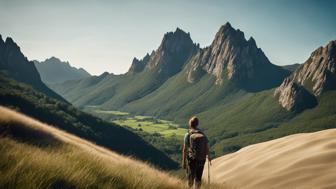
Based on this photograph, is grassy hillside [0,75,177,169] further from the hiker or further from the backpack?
the backpack

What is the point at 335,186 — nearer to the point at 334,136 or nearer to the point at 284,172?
the point at 284,172

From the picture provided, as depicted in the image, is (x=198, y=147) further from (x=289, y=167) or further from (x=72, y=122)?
(x=72, y=122)

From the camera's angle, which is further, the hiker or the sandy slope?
the sandy slope

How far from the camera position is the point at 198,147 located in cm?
1135

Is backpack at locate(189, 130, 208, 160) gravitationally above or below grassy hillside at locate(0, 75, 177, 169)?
below

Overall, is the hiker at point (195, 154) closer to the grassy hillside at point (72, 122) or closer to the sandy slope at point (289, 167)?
the sandy slope at point (289, 167)

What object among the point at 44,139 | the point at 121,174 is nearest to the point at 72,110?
the point at 44,139

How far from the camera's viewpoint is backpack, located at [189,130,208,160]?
1131 centimetres

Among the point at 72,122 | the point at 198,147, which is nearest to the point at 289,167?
the point at 198,147

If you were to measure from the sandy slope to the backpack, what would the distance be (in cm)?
288

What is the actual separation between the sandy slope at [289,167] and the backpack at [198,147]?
288 cm

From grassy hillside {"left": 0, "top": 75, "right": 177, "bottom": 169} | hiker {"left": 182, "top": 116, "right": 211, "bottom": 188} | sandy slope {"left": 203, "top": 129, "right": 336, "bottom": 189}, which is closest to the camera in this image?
hiker {"left": 182, "top": 116, "right": 211, "bottom": 188}

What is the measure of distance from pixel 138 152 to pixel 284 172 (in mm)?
180974

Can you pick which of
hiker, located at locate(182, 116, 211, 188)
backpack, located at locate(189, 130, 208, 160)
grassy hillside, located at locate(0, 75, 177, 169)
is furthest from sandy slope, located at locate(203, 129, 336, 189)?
grassy hillside, located at locate(0, 75, 177, 169)
